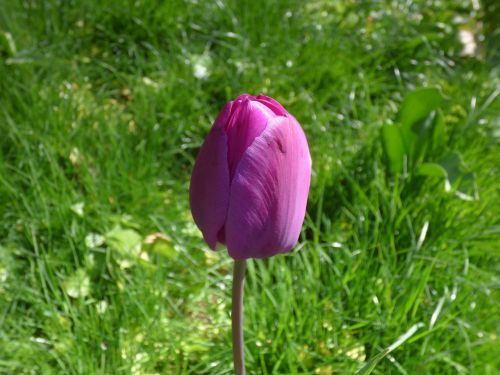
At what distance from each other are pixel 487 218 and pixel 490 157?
1.02 feet

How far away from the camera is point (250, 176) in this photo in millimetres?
814

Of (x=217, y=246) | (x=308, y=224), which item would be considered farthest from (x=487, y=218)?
(x=217, y=246)

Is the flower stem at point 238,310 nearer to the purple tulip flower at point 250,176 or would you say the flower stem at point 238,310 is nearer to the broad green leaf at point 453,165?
the purple tulip flower at point 250,176

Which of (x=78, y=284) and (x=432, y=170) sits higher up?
(x=432, y=170)

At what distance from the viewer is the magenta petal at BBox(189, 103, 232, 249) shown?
32.4 inches

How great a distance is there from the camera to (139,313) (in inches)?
57.4

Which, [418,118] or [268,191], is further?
[418,118]

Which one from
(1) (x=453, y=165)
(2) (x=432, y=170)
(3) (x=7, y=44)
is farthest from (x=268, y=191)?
(3) (x=7, y=44)

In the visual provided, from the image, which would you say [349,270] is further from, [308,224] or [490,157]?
[490,157]

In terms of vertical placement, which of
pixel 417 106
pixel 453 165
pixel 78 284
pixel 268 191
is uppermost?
pixel 268 191

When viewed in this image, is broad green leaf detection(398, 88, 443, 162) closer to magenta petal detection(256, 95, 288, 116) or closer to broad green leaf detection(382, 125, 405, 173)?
broad green leaf detection(382, 125, 405, 173)

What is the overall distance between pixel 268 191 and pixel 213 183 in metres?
0.07

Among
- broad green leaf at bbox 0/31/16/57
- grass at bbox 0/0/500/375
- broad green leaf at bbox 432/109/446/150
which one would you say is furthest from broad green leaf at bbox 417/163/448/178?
broad green leaf at bbox 0/31/16/57

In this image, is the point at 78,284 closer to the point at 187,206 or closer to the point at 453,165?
the point at 187,206
